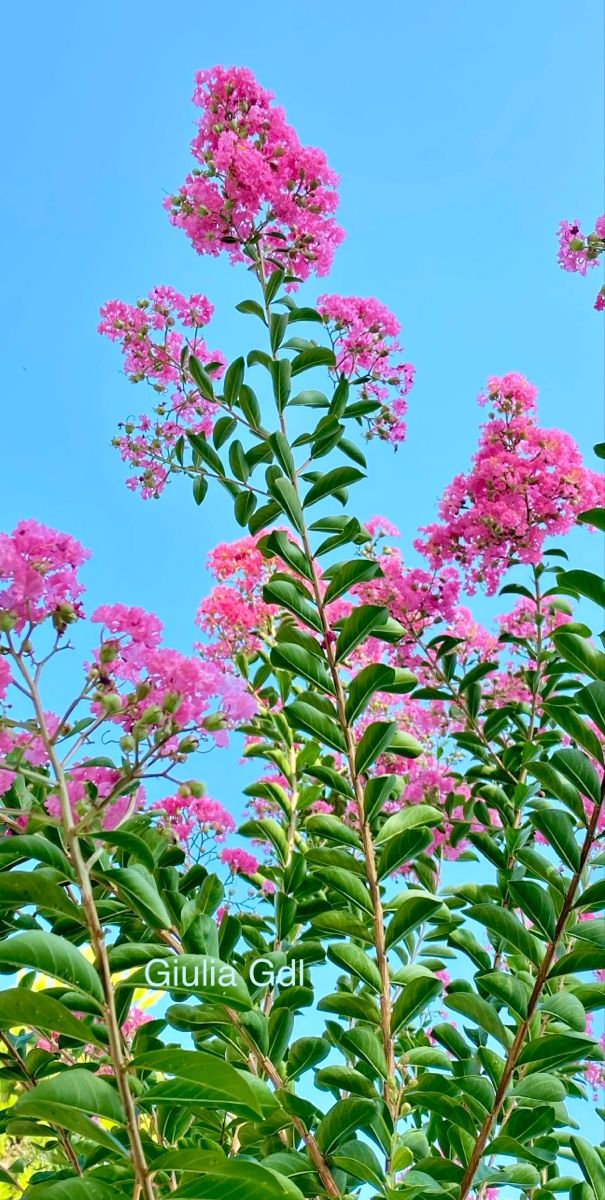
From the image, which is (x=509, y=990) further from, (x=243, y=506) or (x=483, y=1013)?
(x=243, y=506)

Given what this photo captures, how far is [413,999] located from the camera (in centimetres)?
152

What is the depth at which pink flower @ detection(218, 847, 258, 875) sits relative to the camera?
8.98 feet

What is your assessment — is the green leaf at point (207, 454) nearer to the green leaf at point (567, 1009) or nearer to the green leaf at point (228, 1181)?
the green leaf at point (567, 1009)

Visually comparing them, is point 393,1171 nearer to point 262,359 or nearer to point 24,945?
point 24,945

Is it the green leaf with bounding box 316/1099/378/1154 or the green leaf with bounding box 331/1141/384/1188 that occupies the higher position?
the green leaf with bounding box 316/1099/378/1154

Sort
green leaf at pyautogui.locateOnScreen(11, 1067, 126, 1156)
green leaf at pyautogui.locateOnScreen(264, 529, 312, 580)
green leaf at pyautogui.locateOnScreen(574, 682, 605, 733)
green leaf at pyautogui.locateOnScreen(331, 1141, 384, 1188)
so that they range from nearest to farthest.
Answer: green leaf at pyautogui.locateOnScreen(11, 1067, 126, 1156)
green leaf at pyautogui.locateOnScreen(331, 1141, 384, 1188)
green leaf at pyautogui.locateOnScreen(574, 682, 605, 733)
green leaf at pyautogui.locateOnScreen(264, 529, 312, 580)

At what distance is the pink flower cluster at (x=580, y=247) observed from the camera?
6.10 ft

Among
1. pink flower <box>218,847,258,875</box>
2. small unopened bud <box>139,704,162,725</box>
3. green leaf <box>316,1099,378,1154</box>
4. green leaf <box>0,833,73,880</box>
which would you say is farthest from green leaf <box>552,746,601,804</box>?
pink flower <box>218,847,258,875</box>

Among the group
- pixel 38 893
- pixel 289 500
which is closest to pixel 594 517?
pixel 289 500

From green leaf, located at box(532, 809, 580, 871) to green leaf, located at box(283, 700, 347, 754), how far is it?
439mm

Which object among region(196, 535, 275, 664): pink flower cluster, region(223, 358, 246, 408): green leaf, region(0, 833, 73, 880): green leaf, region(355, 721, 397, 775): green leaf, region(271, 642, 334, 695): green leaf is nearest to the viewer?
region(0, 833, 73, 880): green leaf

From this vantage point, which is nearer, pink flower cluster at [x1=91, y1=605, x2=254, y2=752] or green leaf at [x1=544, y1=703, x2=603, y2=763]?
pink flower cluster at [x1=91, y1=605, x2=254, y2=752]

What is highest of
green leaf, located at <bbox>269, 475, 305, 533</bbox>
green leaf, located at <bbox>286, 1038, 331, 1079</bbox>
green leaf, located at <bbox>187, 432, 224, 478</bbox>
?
green leaf, located at <bbox>187, 432, 224, 478</bbox>

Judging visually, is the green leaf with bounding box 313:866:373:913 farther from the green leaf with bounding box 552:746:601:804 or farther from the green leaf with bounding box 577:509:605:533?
the green leaf with bounding box 577:509:605:533
